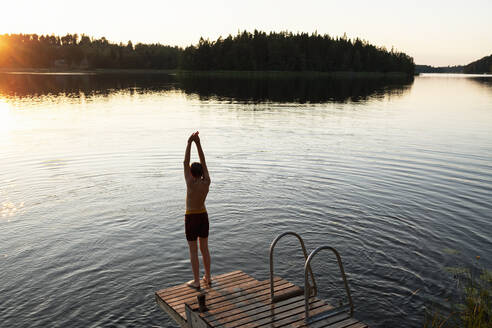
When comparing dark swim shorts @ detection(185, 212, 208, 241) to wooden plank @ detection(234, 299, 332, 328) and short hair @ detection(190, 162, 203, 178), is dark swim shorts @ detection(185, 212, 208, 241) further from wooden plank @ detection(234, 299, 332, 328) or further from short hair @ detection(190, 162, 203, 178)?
wooden plank @ detection(234, 299, 332, 328)

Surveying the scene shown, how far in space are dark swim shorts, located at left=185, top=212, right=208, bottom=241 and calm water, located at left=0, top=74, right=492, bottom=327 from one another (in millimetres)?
2011

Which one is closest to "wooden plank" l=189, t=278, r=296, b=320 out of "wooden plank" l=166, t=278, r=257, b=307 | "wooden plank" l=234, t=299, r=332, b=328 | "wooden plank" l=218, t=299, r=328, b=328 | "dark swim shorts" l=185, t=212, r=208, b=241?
"wooden plank" l=166, t=278, r=257, b=307

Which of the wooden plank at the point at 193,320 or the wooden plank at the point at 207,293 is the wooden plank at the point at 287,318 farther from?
the wooden plank at the point at 207,293

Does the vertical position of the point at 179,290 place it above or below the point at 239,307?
below

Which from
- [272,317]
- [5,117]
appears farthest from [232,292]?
[5,117]

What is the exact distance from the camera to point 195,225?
297 inches

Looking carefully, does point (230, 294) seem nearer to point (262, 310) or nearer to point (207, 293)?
point (207, 293)

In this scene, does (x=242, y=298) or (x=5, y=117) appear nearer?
(x=242, y=298)

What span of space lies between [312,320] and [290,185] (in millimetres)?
11152

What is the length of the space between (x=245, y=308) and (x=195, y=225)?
5.89ft

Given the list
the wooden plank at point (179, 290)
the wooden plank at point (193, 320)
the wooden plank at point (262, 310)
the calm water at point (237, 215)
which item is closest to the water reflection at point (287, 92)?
the calm water at point (237, 215)

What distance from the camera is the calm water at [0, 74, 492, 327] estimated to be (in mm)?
9031

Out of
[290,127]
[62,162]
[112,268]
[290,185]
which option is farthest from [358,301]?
[290,127]

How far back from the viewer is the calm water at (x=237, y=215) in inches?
356
